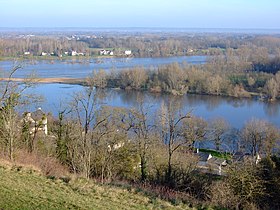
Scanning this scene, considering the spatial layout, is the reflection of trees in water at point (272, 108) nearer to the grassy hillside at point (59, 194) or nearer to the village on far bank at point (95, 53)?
the grassy hillside at point (59, 194)

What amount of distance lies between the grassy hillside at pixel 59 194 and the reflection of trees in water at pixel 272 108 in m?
17.7

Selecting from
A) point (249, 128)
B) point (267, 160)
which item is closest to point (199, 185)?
point (267, 160)

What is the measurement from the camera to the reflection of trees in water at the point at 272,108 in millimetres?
21639

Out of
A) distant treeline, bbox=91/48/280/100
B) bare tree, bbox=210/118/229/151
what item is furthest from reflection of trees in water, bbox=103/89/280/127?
bare tree, bbox=210/118/229/151

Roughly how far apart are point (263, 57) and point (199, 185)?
115ft

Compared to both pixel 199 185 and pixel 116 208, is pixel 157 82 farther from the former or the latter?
pixel 116 208

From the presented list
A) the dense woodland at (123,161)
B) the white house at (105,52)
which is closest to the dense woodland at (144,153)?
the dense woodland at (123,161)

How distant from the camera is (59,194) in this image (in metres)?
4.46

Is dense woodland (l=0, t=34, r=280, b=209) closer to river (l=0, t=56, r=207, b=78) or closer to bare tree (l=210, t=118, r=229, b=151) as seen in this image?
bare tree (l=210, t=118, r=229, b=151)

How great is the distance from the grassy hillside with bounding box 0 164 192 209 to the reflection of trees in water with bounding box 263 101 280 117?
697 inches

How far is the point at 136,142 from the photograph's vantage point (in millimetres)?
10156

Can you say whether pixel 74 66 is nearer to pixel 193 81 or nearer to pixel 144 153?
pixel 193 81

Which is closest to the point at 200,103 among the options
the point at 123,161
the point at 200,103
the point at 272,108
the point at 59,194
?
the point at 200,103

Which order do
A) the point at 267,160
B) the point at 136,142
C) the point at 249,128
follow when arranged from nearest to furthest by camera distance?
the point at 267,160 → the point at 136,142 → the point at 249,128
